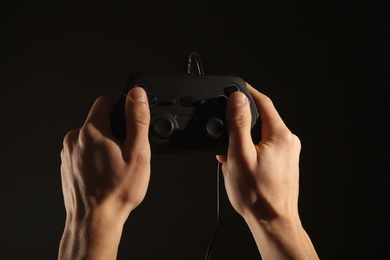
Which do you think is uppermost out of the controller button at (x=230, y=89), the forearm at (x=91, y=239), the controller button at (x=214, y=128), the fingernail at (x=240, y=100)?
the controller button at (x=230, y=89)

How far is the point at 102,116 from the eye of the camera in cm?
48

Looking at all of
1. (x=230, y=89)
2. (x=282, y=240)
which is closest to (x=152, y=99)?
(x=230, y=89)

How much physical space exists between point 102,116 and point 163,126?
94 mm

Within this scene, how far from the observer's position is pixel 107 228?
1.39 ft

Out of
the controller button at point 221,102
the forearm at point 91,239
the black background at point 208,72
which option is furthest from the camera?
the black background at point 208,72

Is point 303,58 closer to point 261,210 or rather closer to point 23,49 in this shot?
point 261,210

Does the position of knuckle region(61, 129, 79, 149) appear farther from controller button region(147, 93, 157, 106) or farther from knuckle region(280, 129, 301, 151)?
knuckle region(280, 129, 301, 151)

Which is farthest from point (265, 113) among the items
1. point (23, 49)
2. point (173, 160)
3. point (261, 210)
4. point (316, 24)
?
point (23, 49)

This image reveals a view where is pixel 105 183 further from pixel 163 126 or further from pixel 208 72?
pixel 208 72

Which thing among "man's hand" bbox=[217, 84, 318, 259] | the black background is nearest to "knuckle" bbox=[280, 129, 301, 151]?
"man's hand" bbox=[217, 84, 318, 259]

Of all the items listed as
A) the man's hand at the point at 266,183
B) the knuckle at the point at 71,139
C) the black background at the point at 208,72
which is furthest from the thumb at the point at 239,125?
the black background at the point at 208,72

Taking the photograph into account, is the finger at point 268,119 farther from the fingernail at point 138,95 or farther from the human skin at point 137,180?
the fingernail at point 138,95

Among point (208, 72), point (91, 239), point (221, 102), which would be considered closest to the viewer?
point (91, 239)

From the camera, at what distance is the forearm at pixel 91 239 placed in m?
0.41
